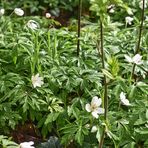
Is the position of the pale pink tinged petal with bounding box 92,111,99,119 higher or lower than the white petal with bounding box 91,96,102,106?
lower

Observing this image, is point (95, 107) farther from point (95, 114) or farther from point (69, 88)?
point (69, 88)

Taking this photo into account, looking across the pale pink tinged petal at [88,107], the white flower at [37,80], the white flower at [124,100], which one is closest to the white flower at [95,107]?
the pale pink tinged petal at [88,107]

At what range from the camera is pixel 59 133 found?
2.88 meters

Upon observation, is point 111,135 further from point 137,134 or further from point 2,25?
point 2,25

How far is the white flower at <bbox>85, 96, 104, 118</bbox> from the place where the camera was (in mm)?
2592

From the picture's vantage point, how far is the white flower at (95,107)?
2.59 metres

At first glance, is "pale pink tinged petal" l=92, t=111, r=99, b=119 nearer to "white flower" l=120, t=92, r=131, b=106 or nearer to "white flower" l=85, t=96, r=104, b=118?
"white flower" l=85, t=96, r=104, b=118

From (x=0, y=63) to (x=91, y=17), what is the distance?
6.13 feet

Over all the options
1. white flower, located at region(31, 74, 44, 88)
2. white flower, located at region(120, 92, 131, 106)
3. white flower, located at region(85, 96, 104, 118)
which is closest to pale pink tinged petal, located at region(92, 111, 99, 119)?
white flower, located at region(85, 96, 104, 118)

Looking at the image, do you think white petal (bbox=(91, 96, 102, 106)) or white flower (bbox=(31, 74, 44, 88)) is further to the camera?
white flower (bbox=(31, 74, 44, 88))

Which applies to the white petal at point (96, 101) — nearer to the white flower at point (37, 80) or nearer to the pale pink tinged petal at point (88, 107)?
the pale pink tinged petal at point (88, 107)

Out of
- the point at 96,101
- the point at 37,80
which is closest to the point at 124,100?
the point at 96,101

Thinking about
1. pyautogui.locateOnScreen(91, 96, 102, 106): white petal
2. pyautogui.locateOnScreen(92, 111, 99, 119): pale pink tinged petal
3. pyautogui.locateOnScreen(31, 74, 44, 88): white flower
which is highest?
pyautogui.locateOnScreen(31, 74, 44, 88): white flower

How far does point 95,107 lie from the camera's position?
2625mm
